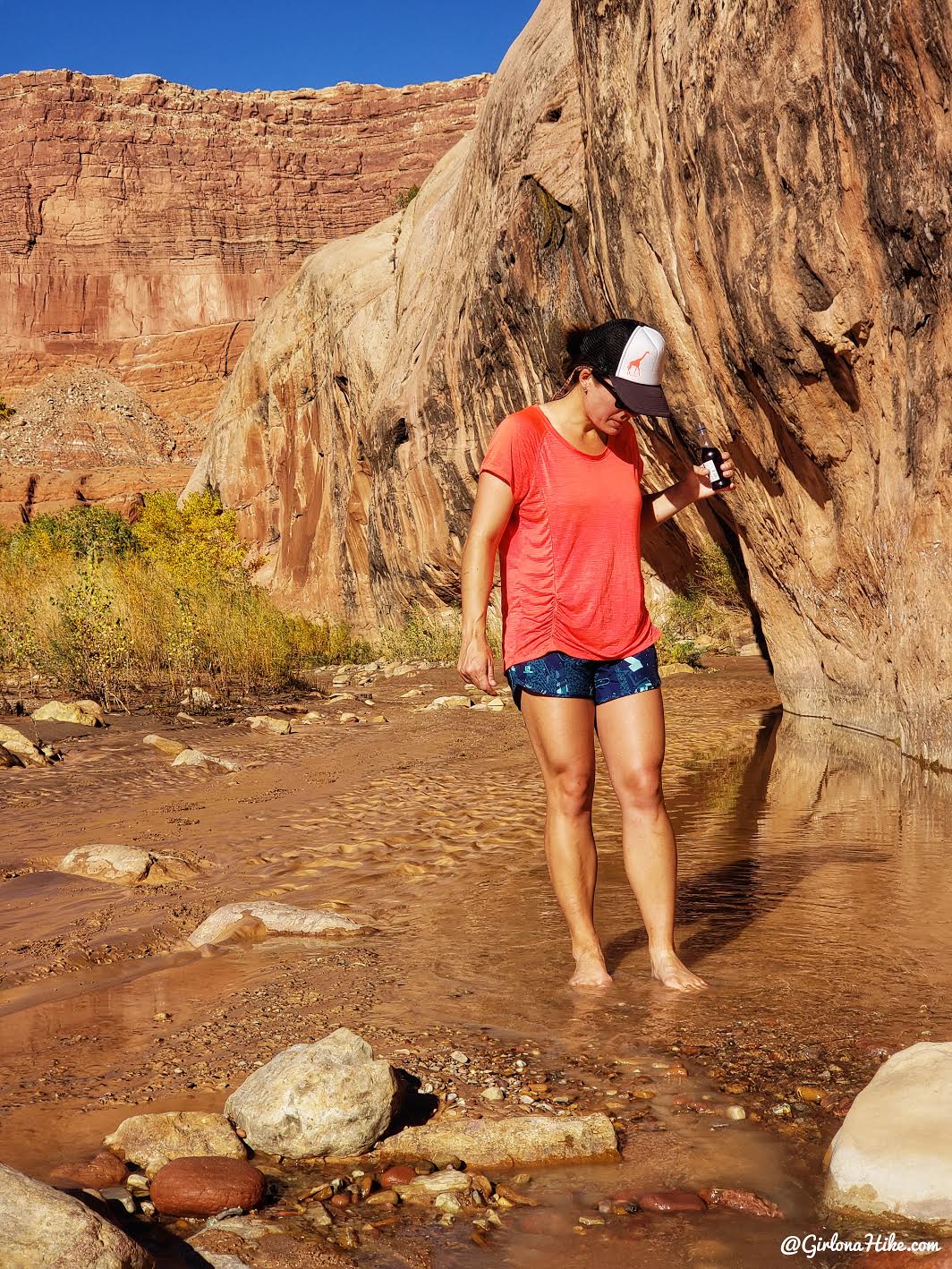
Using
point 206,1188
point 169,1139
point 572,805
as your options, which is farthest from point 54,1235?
point 572,805

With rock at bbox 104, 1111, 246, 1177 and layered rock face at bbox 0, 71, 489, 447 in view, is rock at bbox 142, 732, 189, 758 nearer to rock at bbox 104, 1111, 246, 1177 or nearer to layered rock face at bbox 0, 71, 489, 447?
rock at bbox 104, 1111, 246, 1177

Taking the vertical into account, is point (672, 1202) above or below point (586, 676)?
below

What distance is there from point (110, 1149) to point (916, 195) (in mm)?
4991

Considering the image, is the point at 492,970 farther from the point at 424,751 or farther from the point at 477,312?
the point at 477,312

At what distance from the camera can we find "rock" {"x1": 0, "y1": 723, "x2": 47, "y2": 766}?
704 centimetres

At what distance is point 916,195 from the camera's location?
522 centimetres

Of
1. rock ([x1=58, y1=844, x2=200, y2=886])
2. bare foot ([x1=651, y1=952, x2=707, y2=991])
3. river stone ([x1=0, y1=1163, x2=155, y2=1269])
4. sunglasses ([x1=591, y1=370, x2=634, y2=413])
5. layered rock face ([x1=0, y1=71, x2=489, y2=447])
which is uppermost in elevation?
layered rock face ([x1=0, y1=71, x2=489, y2=447])

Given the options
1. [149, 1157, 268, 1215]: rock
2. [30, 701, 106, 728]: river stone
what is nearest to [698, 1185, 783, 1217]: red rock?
[149, 1157, 268, 1215]: rock

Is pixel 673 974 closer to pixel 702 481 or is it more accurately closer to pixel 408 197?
pixel 702 481

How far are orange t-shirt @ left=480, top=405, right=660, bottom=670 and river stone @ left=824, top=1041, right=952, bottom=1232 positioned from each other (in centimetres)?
132

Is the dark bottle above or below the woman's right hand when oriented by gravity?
above

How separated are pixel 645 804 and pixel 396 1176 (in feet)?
4.10

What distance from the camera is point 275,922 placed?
350cm

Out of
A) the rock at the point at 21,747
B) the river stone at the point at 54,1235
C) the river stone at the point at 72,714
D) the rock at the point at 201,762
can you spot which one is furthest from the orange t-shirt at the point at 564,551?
the river stone at the point at 72,714
